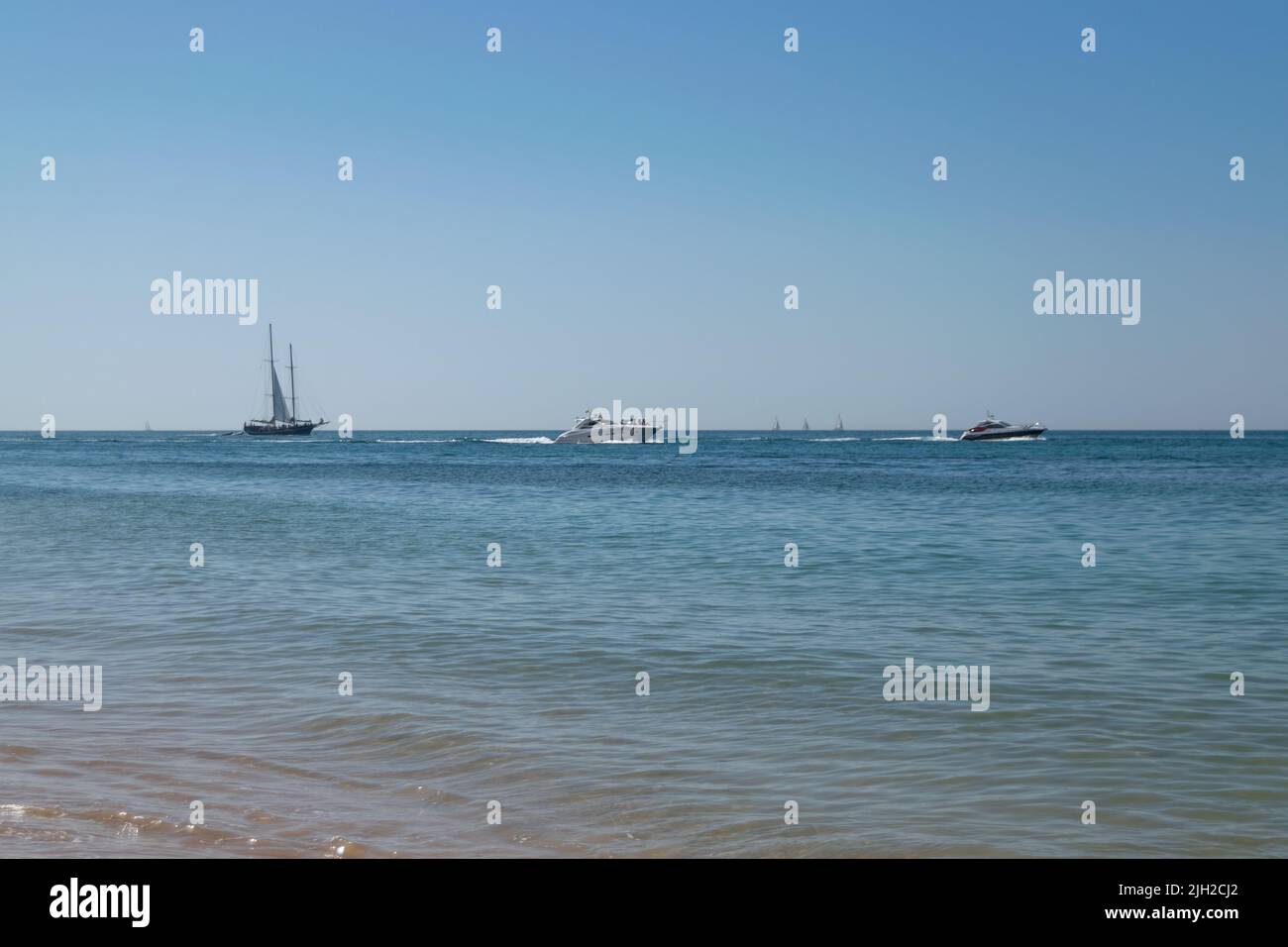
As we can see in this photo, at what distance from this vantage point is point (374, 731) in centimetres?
999

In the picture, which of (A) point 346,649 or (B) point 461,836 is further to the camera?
(A) point 346,649

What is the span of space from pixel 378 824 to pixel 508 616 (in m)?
8.81

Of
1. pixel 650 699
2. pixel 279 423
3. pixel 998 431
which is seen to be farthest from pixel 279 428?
pixel 650 699

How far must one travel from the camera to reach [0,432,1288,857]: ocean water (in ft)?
24.8

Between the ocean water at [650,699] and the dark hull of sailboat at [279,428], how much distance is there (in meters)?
152

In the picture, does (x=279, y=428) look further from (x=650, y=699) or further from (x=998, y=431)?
(x=650, y=699)

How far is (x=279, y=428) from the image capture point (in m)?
174

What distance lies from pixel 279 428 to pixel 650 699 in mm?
172819

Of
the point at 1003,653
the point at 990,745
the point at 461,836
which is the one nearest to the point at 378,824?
the point at 461,836

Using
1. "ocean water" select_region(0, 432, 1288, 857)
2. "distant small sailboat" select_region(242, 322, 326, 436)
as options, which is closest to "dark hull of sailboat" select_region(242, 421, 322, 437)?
"distant small sailboat" select_region(242, 322, 326, 436)

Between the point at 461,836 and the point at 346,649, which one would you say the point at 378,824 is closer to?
the point at 461,836

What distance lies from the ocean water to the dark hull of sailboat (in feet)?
497

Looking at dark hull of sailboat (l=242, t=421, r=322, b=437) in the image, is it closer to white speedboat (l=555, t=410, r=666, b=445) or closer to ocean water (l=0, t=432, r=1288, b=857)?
white speedboat (l=555, t=410, r=666, b=445)
